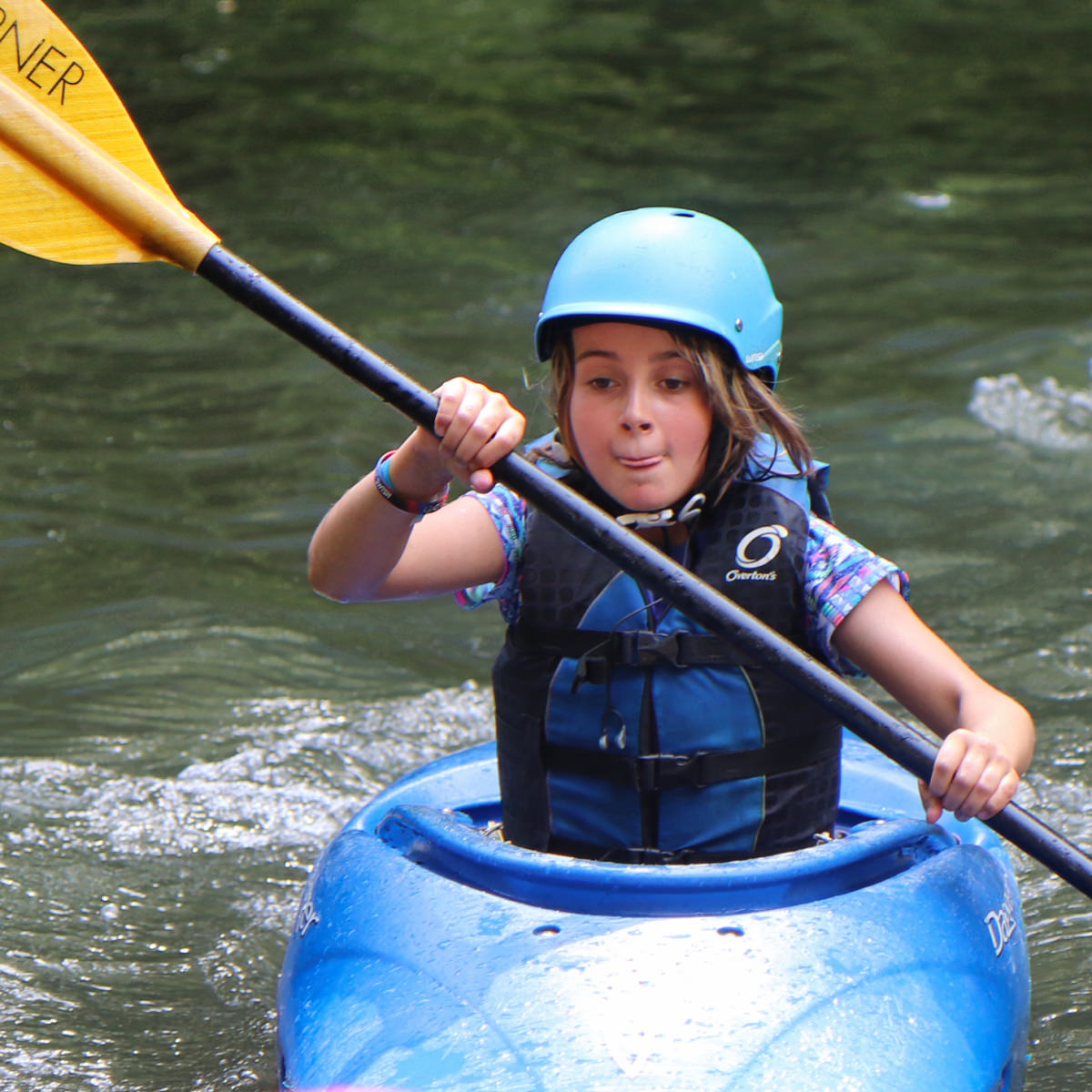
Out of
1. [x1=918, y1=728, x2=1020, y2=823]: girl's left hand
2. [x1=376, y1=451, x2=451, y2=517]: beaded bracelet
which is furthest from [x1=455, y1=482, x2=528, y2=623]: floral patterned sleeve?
[x1=918, y1=728, x2=1020, y2=823]: girl's left hand

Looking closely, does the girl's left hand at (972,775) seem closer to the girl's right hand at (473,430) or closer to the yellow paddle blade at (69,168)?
the girl's right hand at (473,430)

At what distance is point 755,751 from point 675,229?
0.71 meters

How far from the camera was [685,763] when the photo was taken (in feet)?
7.30

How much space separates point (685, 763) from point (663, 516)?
0.33 m

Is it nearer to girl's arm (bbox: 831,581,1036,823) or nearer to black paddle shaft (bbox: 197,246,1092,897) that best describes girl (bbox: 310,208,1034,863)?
girl's arm (bbox: 831,581,1036,823)

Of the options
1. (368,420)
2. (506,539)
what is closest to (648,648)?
(506,539)

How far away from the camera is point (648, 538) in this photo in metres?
2.36

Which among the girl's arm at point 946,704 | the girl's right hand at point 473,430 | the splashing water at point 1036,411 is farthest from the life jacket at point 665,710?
the splashing water at point 1036,411

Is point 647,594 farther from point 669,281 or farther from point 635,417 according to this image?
point 669,281

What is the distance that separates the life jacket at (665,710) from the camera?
223cm

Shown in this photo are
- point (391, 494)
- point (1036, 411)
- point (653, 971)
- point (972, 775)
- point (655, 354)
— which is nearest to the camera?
point (653, 971)

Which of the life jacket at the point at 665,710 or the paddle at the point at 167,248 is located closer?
the paddle at the point at 167,248

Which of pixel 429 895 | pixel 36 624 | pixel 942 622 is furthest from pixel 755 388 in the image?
pixel 36 624

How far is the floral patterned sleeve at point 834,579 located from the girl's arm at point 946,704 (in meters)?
0.02
